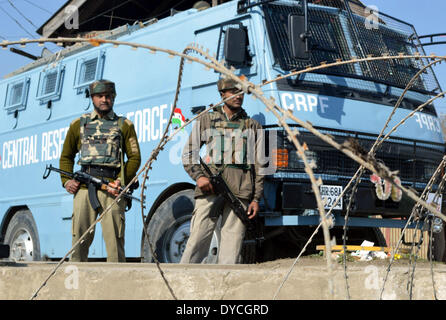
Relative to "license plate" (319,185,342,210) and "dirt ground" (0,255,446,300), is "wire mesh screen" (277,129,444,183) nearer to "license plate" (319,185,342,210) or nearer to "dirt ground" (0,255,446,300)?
"license plate" (319,185,342,210)

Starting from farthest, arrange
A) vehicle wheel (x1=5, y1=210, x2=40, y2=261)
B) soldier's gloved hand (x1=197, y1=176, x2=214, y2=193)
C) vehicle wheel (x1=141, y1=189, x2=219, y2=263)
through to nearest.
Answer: vehicle wheel (x1=5, y1=210, x2=40, y2=261) < vehicle wheel (x1=141, y1=189, x2=219, y2=263) < soldier's gloved hand (x1=197, y1=176, x2=214, y2=193)

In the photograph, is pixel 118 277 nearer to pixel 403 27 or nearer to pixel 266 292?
pixel 266 292

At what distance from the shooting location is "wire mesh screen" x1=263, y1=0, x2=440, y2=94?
6441mm

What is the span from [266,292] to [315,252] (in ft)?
11.8

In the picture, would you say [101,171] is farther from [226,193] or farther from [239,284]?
[239,284]

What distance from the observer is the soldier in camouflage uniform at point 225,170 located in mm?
5492

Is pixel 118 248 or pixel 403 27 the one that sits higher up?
pixel 403 27

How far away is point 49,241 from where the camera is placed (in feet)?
28.3

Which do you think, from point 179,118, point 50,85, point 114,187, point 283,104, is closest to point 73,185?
point 114,187

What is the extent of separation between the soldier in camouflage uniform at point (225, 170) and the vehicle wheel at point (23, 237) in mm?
3920

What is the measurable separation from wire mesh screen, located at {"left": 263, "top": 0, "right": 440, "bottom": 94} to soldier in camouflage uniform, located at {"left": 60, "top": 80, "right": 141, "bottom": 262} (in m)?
→ 1.51

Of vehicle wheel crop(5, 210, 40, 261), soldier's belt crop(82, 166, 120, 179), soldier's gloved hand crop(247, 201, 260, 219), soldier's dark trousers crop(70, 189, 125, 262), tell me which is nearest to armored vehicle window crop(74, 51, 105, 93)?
vehicle wheel crop(5, 210, 40, 261)

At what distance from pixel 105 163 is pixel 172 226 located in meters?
1.24
